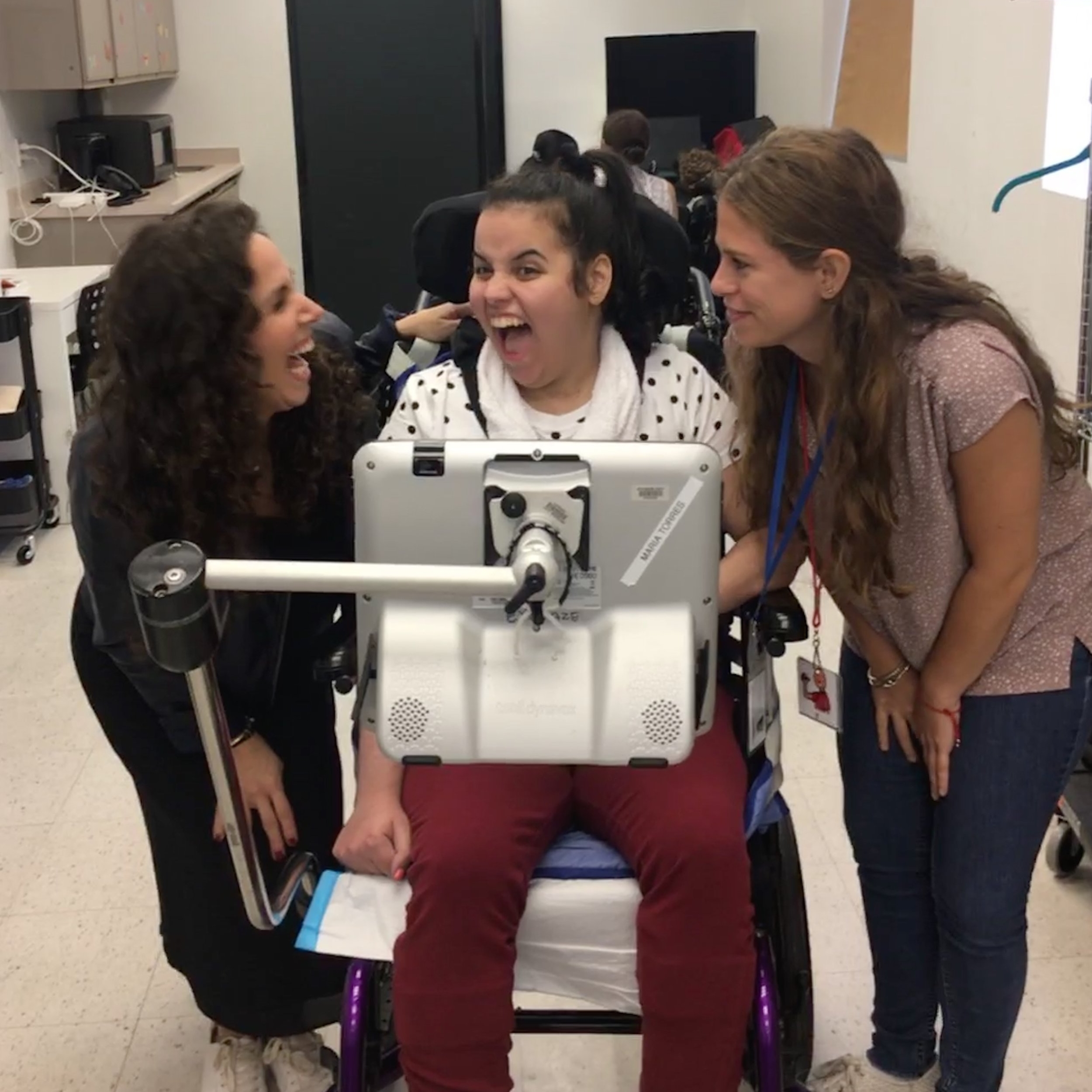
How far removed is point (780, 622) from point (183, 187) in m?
4.79

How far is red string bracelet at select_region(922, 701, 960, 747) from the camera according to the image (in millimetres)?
1348

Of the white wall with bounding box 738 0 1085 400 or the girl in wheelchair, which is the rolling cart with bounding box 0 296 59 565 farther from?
the girl in wheelchair

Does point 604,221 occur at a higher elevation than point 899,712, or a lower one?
higher

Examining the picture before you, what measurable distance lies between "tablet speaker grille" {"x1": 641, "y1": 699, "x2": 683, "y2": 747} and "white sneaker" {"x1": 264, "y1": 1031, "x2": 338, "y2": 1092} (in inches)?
→ 33.7

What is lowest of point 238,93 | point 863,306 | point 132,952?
point 132,952

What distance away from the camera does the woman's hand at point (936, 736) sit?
4.44 feet

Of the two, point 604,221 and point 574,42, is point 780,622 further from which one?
point 574,42

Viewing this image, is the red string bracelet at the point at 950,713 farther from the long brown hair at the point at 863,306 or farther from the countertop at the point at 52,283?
the countertop at the point at 52,283

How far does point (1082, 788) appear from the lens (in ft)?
6.88

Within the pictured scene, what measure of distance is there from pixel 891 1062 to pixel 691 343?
947 millimetres

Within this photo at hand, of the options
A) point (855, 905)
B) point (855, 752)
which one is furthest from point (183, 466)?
point (855, 905)

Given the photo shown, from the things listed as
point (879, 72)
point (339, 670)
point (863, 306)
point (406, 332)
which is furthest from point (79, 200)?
point (863, 306)

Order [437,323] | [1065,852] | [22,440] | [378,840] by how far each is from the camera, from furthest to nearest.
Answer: [22,440]
[1065,852]
[437,323]
[378,840]

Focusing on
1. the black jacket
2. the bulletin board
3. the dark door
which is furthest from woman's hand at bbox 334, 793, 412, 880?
the dark door
